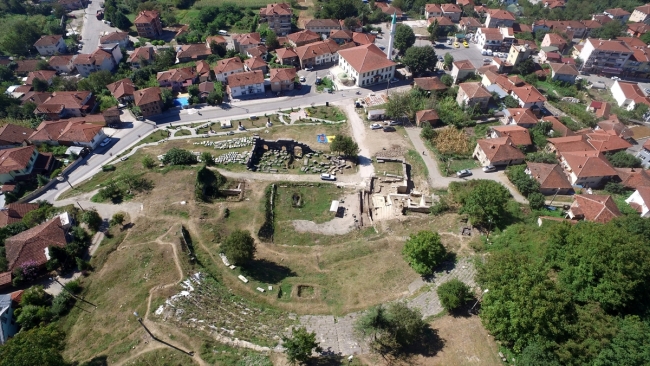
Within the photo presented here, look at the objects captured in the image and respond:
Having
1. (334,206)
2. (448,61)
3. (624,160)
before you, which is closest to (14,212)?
(334,206)

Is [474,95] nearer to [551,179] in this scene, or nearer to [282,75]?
[551,179]

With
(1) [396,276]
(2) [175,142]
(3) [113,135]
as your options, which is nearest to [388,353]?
(1) [396,276]

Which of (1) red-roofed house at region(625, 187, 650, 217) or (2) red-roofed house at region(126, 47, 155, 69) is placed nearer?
(1) red-roofed house at region(625, 187, 650, 217)

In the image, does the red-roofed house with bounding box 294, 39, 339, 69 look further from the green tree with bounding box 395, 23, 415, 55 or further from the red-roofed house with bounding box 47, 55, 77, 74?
the red-roofed house with bounding box 47, 55, 77, 74

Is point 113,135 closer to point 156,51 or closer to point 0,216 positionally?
point 0,216

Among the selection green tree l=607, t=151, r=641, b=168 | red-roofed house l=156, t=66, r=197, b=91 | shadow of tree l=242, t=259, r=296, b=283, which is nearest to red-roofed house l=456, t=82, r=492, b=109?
green tree l=607, t=151, r=641, b=168

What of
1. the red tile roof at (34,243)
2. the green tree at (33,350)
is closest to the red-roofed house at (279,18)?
the red tile roof at (34,243)


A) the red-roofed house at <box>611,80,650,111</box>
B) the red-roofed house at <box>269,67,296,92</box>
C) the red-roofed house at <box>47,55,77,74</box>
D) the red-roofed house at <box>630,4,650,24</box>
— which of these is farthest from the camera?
the red-roofed house at <box>630,4,650,24</box>
